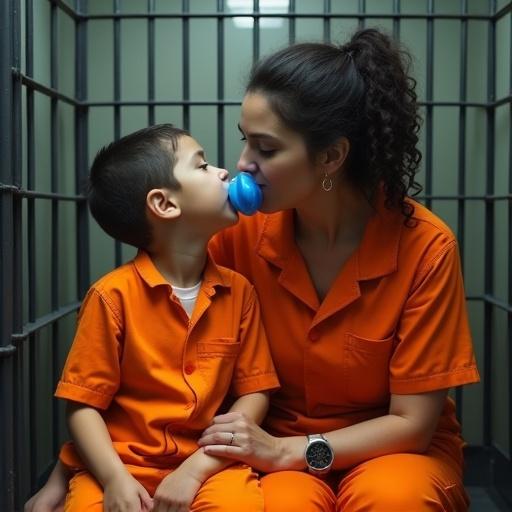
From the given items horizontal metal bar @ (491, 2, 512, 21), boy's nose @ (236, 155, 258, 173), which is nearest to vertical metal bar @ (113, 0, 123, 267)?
boy's nose @ (236, 155, 258, 173)

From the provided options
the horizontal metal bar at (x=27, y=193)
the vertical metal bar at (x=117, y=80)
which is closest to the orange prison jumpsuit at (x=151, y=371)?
the horizontal metal bar at (x=27, y=193)

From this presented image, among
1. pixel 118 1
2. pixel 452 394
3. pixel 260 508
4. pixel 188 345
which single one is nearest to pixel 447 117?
pixel 452 394

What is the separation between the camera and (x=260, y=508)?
47.6 inches

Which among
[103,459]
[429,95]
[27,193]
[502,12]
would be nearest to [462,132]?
[429,95]

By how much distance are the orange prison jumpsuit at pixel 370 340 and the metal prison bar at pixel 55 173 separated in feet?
1.28

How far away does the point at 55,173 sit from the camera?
1.68 meters

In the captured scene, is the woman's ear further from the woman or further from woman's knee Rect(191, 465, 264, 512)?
woman's knee Rect(191, 465, 264, 512)

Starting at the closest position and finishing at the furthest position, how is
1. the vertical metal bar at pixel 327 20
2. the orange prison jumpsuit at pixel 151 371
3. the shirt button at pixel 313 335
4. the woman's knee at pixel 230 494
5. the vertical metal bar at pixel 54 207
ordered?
1. the woman's knee at pixel 230 494
2. the orange prison jumpsuit at pixel 151 371
3. the shirt button at pixel 313 335
4. the vertical metal bar at pixel 54 207
5. the vertical metal bar at pixel 327 20

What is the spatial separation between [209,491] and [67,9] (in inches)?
46.2

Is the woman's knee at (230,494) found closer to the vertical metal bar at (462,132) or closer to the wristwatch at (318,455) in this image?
the wristwatch at (318,455)

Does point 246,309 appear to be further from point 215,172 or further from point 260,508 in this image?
point 260,508

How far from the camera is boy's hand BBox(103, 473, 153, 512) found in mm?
1199

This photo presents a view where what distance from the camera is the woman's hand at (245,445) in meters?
1.28

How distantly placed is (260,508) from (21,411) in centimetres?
46
